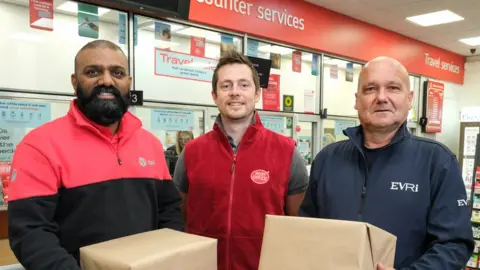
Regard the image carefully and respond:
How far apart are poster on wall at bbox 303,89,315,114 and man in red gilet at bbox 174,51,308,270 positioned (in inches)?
130

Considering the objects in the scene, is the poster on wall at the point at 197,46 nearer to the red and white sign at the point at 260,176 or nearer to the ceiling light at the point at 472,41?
the red and white sign at the point at 260,176

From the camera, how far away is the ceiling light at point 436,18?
5.15 metres

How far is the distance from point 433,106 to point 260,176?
21.1 ft

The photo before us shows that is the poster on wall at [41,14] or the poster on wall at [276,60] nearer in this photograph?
the poster on wall at [41,14]

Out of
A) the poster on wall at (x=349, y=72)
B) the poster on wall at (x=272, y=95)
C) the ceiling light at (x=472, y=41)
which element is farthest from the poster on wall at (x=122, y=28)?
the ceiling light at (x=472, y=41)

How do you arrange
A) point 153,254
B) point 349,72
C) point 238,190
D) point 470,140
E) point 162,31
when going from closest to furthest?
point 153,254, point 238,190, point 162,31, point 470,140, point 349,72

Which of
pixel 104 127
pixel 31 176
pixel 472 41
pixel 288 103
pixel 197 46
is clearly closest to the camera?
pixel 31 176

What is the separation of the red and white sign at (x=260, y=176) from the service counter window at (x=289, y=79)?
8.98ft

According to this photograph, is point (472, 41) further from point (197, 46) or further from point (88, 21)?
point (88, 21)

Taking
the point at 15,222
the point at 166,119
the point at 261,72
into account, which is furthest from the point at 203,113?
the point at 15,222

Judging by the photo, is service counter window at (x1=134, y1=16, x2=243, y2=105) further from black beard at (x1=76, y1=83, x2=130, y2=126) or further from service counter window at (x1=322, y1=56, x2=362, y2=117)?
black beard at (x1=76, y1=83, x2=130, y2=126)

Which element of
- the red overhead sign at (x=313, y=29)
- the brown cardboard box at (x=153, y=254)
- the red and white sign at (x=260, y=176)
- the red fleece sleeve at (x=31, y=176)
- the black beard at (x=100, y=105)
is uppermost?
the red overhead sign at (x=313, y=29)

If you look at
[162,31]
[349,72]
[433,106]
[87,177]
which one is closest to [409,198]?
[87,177]

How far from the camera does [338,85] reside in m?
5.56
